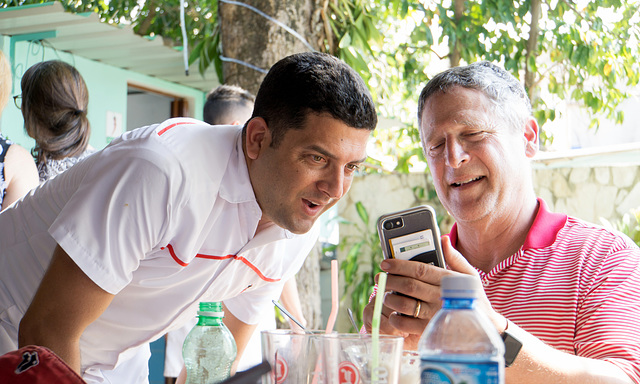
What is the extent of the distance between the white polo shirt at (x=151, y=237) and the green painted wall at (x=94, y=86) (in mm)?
3850

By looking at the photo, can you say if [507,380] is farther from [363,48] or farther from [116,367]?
[363,48]

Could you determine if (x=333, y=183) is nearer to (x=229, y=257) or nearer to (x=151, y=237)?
(x=229, y=257)

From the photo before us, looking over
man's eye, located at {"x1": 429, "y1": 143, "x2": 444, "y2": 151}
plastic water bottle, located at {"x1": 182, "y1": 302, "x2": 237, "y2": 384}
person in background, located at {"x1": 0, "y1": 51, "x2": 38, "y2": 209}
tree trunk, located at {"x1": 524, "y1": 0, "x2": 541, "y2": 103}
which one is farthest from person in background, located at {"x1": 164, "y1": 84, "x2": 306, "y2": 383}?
tree trunk, located at {"x1": 524, "y1": 0, "x2": 541, "y2": 103}

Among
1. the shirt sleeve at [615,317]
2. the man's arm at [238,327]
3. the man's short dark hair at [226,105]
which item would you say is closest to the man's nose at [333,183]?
the man's arm at [238,327]

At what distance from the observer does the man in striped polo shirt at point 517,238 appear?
5.00 feet

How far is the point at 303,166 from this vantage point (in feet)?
5.17

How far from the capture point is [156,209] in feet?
4.47

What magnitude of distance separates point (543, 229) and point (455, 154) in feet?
1.09

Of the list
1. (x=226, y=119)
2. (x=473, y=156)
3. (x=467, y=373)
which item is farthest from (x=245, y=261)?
(x=226, y=119)

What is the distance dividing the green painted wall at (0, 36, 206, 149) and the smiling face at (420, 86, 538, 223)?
4.14 metres

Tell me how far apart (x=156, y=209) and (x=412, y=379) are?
24.4 inches

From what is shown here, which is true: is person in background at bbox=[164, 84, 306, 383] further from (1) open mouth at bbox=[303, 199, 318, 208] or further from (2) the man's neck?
(1) open mouth at bbox=[303, 199, 318, 208]

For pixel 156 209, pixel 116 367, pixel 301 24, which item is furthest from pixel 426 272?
pixel 301 24

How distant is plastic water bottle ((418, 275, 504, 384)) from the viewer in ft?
2.69
